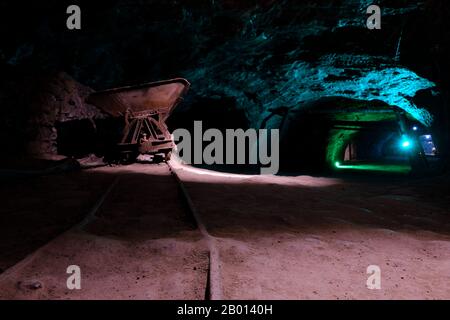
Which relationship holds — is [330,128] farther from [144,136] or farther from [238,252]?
[238,252]

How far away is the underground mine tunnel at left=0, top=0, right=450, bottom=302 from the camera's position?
2.09 meters

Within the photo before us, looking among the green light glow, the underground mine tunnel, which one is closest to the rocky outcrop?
the underground mine tunnel

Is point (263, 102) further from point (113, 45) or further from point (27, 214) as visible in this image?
point (27, 214)

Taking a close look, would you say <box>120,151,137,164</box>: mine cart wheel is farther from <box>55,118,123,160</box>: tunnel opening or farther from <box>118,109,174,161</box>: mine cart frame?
<box>55,118,123,160</box>: tunnel opening

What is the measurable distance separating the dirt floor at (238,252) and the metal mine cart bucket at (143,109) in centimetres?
608

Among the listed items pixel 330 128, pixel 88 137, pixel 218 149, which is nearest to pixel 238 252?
pixel 88 137

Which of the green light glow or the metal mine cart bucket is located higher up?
the metal mine cart bucket

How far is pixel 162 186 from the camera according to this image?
19.0ft

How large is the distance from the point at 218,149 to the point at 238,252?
15.0m

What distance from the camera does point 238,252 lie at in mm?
2406

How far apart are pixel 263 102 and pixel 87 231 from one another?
1133cm

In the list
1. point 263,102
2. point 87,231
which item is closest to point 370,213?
point 87,231

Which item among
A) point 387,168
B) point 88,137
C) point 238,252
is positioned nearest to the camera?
point 238,252

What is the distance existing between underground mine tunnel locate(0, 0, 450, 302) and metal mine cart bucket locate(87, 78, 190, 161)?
0.23 feet
